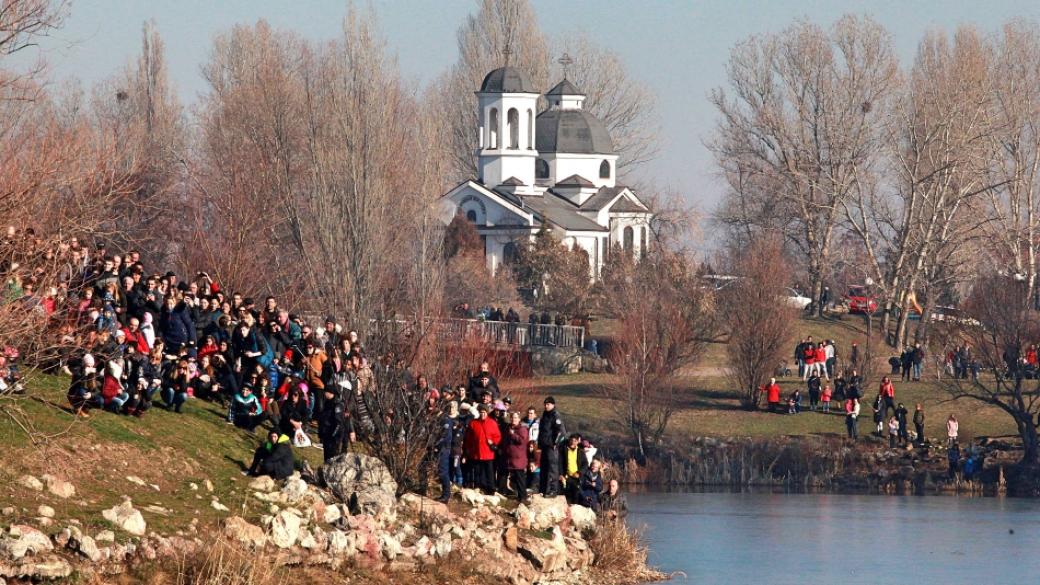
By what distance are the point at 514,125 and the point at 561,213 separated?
17.9ft

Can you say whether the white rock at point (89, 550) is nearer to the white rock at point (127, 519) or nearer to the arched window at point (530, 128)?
the white rock at point (127, 519)

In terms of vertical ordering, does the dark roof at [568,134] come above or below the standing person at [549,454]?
above

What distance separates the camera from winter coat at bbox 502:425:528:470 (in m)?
31.1

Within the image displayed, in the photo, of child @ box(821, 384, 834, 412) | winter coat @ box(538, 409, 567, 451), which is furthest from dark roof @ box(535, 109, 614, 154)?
winter coat @ box(538, 409, 567, 451)

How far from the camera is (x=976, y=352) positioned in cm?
5675

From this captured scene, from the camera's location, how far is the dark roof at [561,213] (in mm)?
91312

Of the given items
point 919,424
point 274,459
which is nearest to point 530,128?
point 919,424

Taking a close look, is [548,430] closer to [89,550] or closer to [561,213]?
[89,550]

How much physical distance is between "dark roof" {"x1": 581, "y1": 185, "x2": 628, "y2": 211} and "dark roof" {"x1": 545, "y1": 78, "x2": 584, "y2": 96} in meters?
5.96

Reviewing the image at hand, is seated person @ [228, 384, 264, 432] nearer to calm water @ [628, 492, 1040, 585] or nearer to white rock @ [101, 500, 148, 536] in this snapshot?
white rock @ [101, 500, 148, 536]

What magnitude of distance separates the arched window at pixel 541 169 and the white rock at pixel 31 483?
74.4 metres

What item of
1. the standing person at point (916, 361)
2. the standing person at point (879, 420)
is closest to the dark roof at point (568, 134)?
the standing person at point (916, 361)

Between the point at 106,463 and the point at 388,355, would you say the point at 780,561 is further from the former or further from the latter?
the point at 106,463

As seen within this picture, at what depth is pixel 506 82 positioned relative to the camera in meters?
94.2
